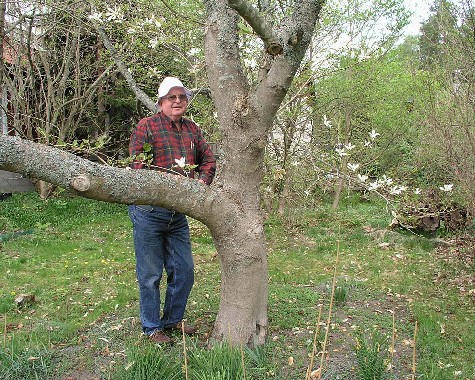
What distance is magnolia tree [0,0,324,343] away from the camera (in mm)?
3150

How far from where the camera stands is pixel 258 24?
278 cm

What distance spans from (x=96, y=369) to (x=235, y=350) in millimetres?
973

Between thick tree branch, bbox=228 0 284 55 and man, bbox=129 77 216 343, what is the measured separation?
40.3 inches

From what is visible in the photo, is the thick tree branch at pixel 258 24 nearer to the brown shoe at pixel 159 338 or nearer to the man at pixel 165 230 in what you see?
the man at pixel 165 230

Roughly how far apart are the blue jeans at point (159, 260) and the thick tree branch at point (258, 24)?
1.42 m

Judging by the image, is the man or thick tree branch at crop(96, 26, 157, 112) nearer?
the man

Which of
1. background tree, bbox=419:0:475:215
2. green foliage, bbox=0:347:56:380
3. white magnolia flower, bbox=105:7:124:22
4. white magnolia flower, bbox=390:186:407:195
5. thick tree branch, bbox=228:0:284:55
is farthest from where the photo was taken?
background tree, bbox=419:0:475:215

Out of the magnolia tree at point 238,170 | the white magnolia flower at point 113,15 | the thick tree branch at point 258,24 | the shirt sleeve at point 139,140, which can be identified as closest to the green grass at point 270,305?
the magnolia tree at point 238,170

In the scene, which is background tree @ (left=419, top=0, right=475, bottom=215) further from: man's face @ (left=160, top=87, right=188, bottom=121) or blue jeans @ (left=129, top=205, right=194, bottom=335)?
blue jeans @ (left=129, top=205, right=194, bottom=335)

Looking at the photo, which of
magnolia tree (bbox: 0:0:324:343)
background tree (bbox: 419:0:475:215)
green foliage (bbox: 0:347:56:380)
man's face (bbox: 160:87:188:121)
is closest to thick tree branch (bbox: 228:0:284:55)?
magnolia tree (bbox: 0:0:324:343)

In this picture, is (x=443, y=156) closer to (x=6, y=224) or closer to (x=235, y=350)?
(x=235, y=350)

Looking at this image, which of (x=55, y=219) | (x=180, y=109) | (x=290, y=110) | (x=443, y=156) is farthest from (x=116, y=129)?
(x=180, y=109)

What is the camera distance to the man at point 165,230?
3744mm

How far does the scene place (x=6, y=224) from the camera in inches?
372
